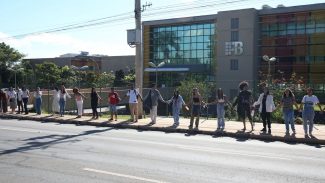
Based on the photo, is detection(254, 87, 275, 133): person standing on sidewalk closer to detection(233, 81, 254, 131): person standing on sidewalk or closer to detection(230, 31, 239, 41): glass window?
detection(233, 81, 254, 131): person standing on sidewalk

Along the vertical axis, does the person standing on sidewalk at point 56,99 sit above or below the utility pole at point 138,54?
below

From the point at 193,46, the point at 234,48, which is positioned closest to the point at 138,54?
the point at 234,48

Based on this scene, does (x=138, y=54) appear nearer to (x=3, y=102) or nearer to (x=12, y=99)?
(x=12, y=99)

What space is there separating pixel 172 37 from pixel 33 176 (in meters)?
62.2

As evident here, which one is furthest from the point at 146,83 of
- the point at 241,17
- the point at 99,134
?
the point at 99,134

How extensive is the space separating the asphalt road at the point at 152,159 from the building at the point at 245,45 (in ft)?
132

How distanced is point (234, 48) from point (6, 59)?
117 ft

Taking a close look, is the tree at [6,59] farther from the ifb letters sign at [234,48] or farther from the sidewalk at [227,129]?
the sidewalk at [227,129]

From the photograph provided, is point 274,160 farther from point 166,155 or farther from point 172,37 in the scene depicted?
point 172,37

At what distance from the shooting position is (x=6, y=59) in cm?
7412

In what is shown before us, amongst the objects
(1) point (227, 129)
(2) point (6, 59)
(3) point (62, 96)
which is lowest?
(1) point (227, 129)

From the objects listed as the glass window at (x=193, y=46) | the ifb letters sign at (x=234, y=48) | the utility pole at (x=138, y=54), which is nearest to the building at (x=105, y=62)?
the glass window at (x=193, y=46)

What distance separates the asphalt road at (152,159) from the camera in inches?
Result: 355

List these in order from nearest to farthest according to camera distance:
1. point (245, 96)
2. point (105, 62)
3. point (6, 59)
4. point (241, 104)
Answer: point (245, 96) < point (241, 104) < point (6, 59) < point (105, 62)
